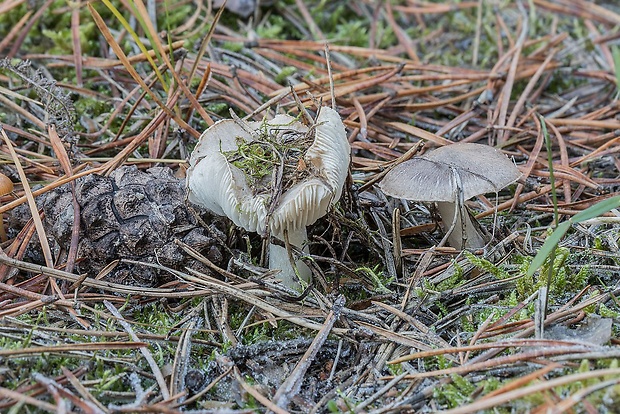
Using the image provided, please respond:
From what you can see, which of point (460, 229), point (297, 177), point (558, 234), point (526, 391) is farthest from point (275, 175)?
point (526, 391)

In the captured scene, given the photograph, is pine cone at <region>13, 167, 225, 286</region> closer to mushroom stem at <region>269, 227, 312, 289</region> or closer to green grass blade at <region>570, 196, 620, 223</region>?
mushroom stem at <region>269, 227, 312, 289</region>

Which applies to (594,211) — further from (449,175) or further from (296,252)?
(296,252)

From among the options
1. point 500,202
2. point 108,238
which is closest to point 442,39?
point 500,202

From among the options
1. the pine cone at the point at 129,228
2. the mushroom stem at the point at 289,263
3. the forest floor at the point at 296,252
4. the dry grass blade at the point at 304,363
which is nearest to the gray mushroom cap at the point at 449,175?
the forest floor at the point at 296,252

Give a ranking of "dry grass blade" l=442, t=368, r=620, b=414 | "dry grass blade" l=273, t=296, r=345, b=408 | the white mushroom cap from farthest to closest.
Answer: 1. the white mushroom cap
2. "dry grass blade" l=273, t=296, r=345, b=408
3. "dry grass blade" l=442, t=368, r=620, b=414

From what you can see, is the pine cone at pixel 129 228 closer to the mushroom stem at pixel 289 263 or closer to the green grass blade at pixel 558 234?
the mushroom stem at pixel 289 263

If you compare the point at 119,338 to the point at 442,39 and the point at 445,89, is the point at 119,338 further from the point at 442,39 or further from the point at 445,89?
the point at 442,39

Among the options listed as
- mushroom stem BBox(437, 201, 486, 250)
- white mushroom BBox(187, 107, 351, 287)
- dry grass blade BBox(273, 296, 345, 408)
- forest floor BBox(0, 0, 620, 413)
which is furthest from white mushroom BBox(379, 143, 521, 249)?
dry grass blade BBox(273, 296, 345, 408)
